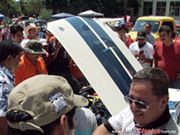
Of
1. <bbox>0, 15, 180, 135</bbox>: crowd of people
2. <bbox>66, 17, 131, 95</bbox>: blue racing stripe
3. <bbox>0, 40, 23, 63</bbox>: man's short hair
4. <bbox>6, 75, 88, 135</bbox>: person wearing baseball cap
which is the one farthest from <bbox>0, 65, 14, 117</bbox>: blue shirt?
<bbox>6, 75, 88, 135</bbox>: person wearing baseball cap

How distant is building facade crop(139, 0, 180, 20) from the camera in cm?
7275

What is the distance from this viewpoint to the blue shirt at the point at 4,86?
10.8 ft

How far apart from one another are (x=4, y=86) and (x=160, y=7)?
73.6 meters

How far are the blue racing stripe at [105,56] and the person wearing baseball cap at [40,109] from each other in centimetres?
200

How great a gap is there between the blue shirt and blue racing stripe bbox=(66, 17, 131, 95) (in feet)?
2.38

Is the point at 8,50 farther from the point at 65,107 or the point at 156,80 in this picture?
the point at 65,107

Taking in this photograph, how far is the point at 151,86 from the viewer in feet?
7.63

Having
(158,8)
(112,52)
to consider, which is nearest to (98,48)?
(112,52)

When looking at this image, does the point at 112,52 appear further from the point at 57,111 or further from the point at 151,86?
the point at 57,111

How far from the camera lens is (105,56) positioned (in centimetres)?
395

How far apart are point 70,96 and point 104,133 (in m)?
0.89

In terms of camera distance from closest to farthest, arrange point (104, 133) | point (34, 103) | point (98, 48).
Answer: point (34, 103) → point (104, 133) → point (98, 48)

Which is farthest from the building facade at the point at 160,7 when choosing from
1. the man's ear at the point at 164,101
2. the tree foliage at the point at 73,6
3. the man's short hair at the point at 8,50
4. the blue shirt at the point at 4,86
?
the man's ear at the point at 164,101

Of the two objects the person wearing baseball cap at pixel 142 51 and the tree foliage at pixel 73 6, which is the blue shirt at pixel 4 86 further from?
the tree foliage at pixel 73 6
